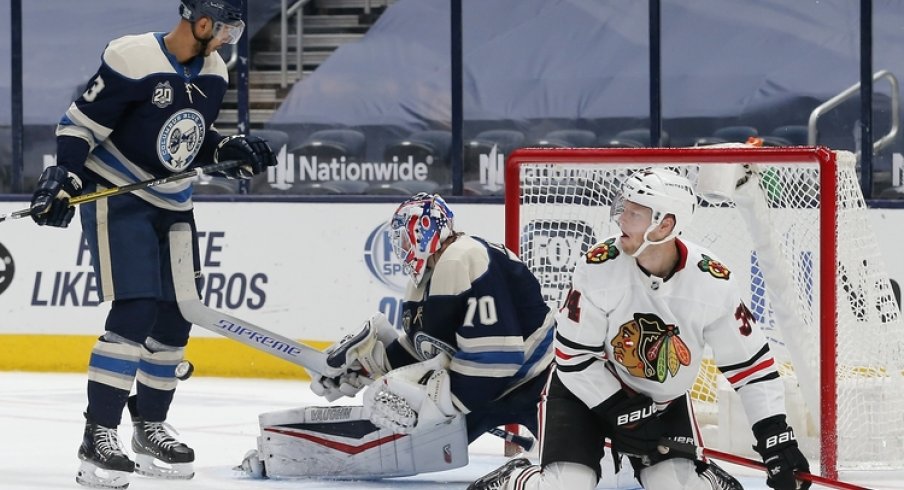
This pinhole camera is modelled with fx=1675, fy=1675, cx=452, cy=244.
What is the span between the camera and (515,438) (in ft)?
13.8

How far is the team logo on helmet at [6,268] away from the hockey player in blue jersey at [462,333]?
10.3 feet

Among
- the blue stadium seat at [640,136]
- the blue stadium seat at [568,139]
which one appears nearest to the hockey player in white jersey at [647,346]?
the blue stadium seat at [640,136]

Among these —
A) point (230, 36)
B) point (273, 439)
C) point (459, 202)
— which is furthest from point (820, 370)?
point (459, 202)

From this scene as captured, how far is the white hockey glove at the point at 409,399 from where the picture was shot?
12.5 ft

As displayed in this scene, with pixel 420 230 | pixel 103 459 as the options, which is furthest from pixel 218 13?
pixel 103 459

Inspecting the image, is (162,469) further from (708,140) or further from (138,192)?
(708,140)

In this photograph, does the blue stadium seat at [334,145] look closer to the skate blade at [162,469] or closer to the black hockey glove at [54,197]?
the skate blade at [162,469]

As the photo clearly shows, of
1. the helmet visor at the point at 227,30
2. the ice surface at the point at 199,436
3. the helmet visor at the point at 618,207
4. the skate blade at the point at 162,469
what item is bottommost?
the ice surface at the point at 199,436

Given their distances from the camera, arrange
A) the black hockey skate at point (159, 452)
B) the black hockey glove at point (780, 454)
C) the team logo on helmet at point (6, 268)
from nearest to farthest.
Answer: the black hockey glove at point (780, 454)
the black hockey skate at point (159, 452)
the team logo on helmet at point (6, 268)

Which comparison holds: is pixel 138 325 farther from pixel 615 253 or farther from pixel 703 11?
pixel 703 11

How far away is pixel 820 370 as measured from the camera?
419 centimetres

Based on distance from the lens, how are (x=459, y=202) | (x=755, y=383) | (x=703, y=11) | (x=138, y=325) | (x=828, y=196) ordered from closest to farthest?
(x=755, y=383), (x=138, y=325), (x=828, y=196), (x=459, y=202), (x=703, y=11)

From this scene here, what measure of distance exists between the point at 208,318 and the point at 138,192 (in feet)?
1.18

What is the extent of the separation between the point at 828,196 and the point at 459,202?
98.3 inches
